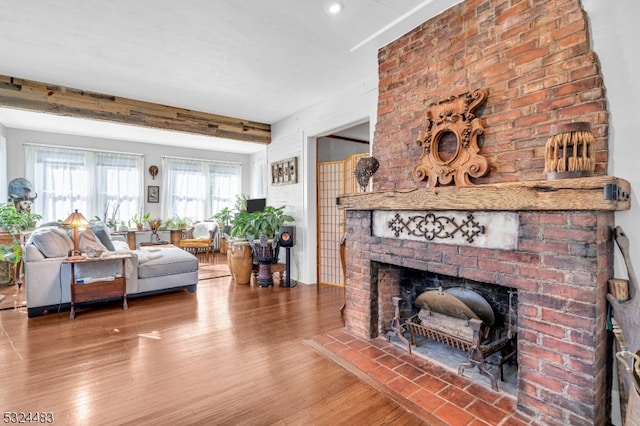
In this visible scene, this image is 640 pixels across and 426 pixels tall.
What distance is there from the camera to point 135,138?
670cm

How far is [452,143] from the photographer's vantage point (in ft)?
7.66

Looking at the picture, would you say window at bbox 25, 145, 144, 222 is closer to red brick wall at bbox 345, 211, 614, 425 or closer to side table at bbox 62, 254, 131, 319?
side table at bbox 62, 254, 131, 319

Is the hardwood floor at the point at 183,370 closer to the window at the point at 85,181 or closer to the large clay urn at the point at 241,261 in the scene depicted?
the large clay urn at the point at 241,261

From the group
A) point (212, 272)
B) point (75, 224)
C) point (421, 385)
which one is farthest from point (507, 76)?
point (212, 272)

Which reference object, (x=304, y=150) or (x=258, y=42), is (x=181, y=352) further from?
(x=304, y=150)

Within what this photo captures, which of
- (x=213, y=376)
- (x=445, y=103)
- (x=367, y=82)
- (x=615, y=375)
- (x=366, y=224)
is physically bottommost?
(x=213, y=376)

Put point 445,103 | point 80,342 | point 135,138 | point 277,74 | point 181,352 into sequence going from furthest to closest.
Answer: point 135,138
point 277,74
point 80,342
point 181,352
point 445,103

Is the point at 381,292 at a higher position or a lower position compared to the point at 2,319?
higher

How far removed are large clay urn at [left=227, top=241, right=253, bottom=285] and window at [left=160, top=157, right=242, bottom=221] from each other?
351cm

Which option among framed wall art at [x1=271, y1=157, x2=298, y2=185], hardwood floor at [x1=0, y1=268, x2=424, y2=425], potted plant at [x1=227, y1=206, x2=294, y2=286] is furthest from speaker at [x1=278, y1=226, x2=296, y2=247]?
hardwood floor at [x1=0, y1=268, x2=424, y2=425]

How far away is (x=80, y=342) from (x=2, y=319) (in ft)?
4.41

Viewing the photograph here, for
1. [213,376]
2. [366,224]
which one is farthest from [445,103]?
[213,376]

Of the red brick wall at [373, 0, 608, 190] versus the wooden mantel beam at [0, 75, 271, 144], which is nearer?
the red brick wall at [373, 0, 608, 190]

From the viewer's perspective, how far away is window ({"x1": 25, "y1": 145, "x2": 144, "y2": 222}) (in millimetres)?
6078
